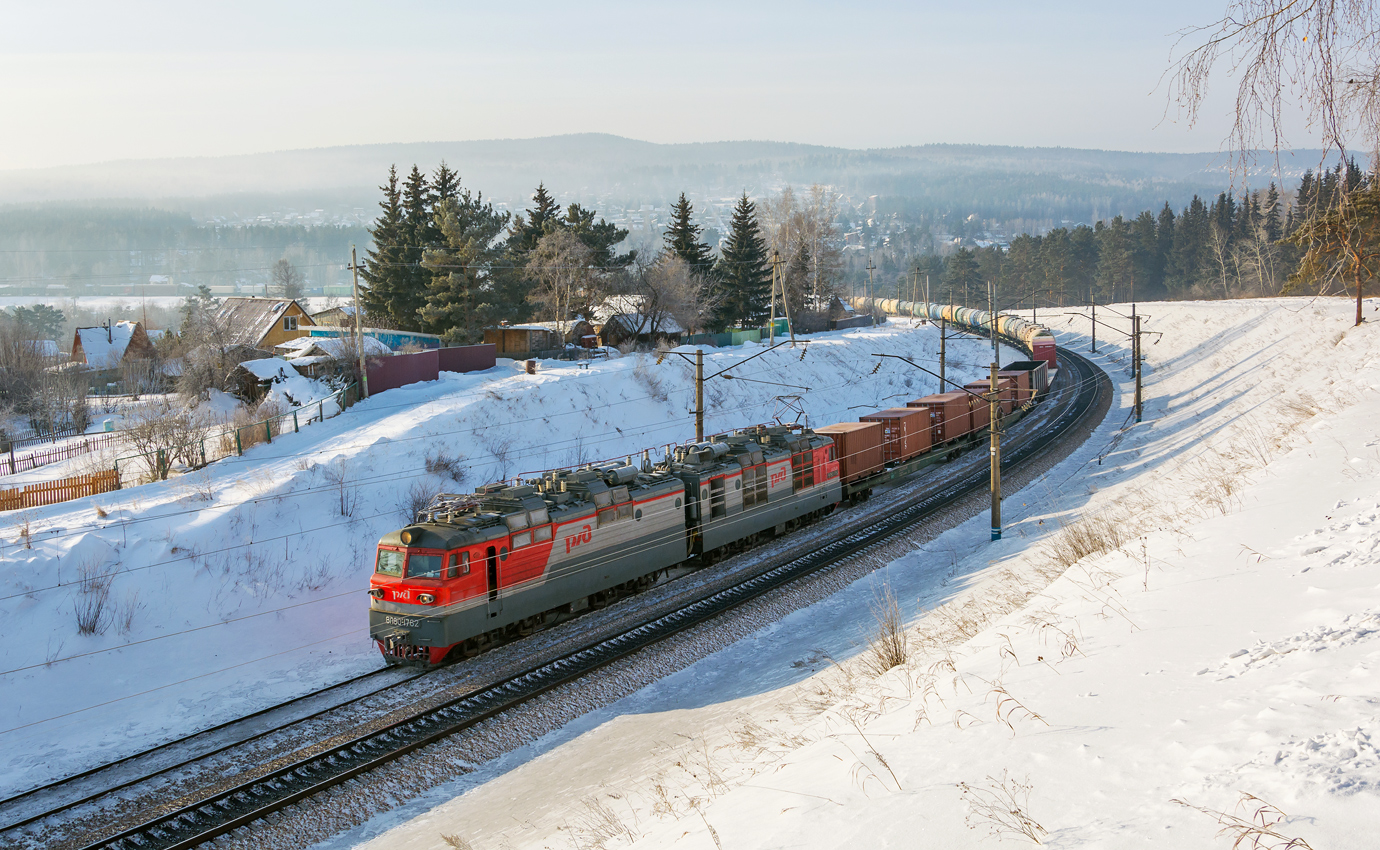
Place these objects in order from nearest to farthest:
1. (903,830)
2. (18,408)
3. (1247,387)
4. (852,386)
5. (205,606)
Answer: (903,830) → (205,606) → (1247,387) → (18,408) → (852,386)

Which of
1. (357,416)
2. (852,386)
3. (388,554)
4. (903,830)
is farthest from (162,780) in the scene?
(852,386)

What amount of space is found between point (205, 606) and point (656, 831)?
19464 millimetres

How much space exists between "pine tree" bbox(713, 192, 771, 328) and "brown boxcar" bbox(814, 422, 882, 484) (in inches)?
1736

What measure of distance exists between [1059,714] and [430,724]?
43.3ft

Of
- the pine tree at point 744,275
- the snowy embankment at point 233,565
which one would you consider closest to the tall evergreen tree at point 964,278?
the pine tree at point 744,275

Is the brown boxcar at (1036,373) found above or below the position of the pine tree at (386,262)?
below

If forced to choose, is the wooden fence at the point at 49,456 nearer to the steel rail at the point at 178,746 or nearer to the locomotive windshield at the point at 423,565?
the steel rail at the point at 178,746

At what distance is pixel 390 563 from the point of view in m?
19.5

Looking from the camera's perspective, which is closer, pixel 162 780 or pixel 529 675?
pixel 162 780

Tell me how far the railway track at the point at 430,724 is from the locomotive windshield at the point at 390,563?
3128 mm

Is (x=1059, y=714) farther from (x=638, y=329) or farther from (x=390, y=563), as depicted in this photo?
(x=638, y=329)

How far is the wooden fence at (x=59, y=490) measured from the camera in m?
29.9

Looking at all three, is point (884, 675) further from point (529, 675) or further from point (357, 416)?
point (357, 416)

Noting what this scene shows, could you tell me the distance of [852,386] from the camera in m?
64.3
